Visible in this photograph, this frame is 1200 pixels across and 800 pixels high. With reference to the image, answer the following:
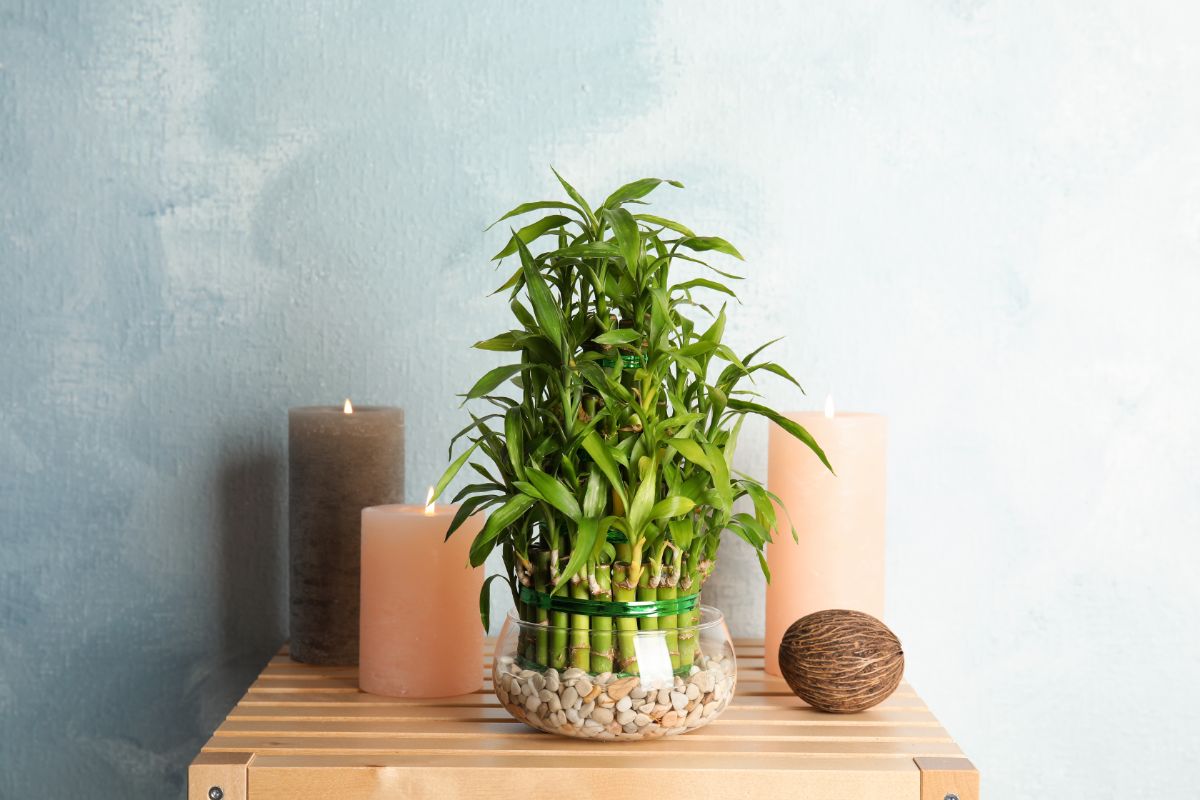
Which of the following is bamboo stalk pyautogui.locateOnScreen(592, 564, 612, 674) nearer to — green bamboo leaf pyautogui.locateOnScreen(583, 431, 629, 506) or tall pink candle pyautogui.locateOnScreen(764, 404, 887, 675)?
Result: green bamboo leaf pyautogui.locateOnScreen(583, 431, 629, 506)

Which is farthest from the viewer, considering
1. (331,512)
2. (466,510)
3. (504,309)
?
(504,309)

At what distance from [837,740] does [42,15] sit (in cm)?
90

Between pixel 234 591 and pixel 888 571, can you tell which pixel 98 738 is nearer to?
pixel 234 591

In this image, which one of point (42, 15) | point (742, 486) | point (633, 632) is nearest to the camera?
point (633, 632)

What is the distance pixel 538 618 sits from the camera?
2.55 feet

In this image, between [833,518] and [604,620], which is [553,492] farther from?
[833,518]

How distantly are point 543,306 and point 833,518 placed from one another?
0.31 meters

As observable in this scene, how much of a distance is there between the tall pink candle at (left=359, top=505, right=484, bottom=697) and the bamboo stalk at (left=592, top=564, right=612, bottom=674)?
5.4 inches

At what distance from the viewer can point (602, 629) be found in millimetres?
751

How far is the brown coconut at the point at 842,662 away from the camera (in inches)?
31.7

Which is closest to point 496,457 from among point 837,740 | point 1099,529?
point 837,740

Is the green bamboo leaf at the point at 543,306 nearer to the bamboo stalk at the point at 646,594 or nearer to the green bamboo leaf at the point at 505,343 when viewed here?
the green bamboo leaf at the point at 505,343

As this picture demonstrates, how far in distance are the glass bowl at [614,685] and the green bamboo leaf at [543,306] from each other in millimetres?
194

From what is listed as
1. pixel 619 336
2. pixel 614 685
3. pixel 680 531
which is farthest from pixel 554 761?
pixel 619 336
